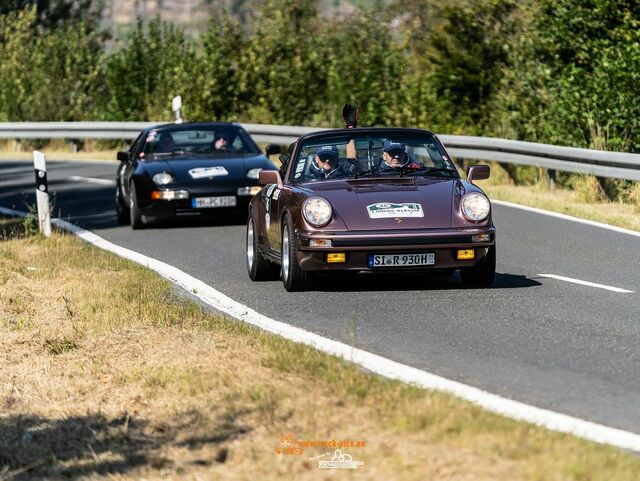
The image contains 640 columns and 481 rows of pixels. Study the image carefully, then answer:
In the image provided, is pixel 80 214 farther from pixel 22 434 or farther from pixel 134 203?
pixel 22 434

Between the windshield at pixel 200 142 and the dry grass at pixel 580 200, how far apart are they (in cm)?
377

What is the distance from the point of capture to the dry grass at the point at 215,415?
5516 millimetres

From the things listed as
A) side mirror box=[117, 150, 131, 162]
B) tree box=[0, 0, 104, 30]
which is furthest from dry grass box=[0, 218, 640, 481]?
tree box=[0, 0, 104, 30]

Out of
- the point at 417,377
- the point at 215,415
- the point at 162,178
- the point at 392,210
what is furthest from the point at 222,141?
the point at 215,415

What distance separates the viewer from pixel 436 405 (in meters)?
6.29

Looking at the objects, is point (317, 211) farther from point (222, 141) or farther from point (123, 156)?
point (222, 141)

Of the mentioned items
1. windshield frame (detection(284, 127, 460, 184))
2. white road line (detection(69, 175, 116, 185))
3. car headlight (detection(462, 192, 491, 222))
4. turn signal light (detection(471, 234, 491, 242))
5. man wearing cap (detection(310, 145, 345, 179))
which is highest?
windshield frame (detection(284, 127, 460, 184))

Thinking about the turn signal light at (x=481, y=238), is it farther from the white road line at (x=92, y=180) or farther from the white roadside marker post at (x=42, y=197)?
the white road line at (x=92, y=180)

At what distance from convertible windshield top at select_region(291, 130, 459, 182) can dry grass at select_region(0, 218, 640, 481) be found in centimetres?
232

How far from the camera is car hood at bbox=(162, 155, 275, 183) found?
58.1 ft

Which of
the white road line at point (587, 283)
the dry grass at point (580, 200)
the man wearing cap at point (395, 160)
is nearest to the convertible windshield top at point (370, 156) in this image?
the man wearing cap at point (395, 160)

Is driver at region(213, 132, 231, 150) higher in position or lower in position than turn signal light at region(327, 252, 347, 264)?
higher

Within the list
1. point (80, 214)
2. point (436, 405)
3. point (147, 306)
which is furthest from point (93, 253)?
point (436, 405)

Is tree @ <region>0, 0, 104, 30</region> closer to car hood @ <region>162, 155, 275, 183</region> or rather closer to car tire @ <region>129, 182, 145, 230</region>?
car hood @ <region>162, 155, 275, 183</region>
